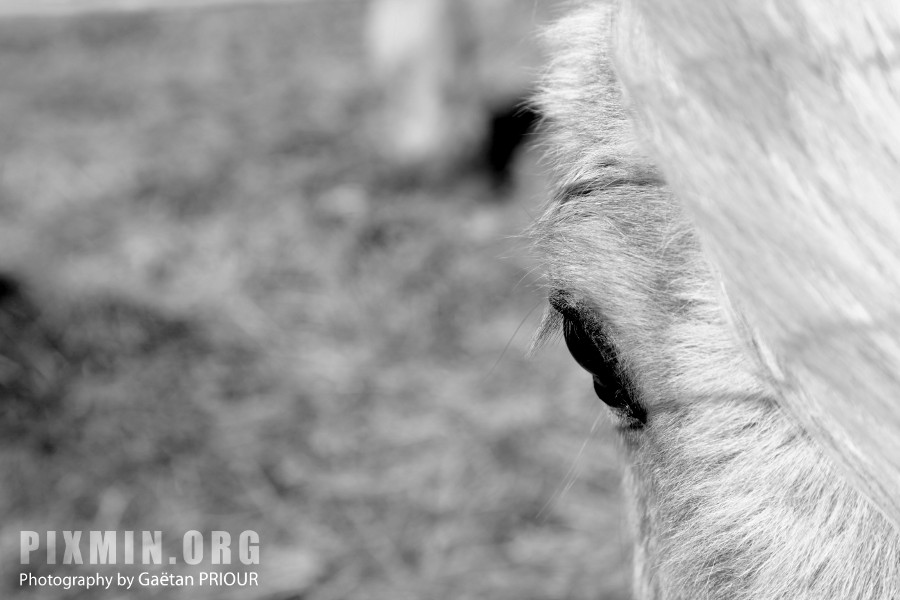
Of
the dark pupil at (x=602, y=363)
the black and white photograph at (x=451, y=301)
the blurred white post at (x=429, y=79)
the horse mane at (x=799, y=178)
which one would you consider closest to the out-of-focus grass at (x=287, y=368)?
the black and white photograph at (x=451, y=301)

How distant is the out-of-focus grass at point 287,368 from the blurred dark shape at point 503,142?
3.2 inches

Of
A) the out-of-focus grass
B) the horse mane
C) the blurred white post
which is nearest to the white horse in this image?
the horse mane

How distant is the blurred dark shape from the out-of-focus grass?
0.26 feet

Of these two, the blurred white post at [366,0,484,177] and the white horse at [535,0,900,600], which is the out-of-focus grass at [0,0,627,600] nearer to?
the blurred white post at [366,0,484,177]

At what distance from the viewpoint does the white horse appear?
1.16 feet

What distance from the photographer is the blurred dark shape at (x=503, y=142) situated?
3275mm

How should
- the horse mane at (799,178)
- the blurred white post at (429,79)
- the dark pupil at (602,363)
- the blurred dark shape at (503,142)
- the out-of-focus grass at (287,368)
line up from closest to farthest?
the horse mane at (799,178) < the dark pupil at (602,363) < the out-of-focus grass at (287,368) < the blurred white post at (429,79) < the blurred dark shape at (503,142)

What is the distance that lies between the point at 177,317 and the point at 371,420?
2.16 ft

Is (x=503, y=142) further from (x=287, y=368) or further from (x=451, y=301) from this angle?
(x=287, y=368)

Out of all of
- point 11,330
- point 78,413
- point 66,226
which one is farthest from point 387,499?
point 66,226

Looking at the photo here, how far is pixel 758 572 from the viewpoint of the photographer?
1.82 ft

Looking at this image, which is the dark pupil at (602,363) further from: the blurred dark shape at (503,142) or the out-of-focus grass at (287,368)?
Result: the blurred dark shape at (503,142)

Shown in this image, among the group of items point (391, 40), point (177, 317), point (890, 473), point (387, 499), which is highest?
point (890, 473)

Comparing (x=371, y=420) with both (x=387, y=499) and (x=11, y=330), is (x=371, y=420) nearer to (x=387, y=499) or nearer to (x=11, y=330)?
(x=387, y=499)
